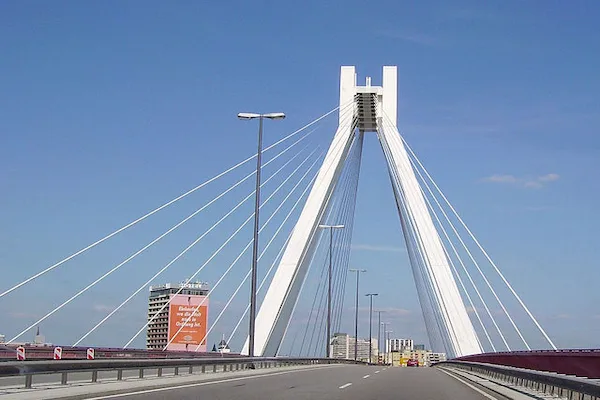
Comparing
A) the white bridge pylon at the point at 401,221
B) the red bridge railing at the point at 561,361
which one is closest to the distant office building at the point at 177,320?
the white bridge pylon at the point at 401,221

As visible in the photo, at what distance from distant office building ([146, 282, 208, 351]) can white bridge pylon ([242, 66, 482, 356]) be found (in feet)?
14.8

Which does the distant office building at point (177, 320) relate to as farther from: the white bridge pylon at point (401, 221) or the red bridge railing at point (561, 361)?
the red bridge railing at point (561, 361)

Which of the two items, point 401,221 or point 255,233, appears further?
point 401,221

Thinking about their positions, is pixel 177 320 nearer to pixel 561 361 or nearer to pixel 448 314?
pixel 448 314

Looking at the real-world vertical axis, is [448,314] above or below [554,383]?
above

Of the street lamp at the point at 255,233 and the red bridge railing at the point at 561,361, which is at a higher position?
the street lamp at the point at 255,233

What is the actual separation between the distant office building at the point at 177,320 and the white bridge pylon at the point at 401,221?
4.50m

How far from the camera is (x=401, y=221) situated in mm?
45656

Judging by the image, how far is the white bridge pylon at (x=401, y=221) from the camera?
3691cm

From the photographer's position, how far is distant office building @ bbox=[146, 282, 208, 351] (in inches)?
1661

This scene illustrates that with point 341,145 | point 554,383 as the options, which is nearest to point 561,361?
point 554,383

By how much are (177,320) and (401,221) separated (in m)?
13.2

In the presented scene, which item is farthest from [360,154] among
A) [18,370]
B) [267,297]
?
[18,370]

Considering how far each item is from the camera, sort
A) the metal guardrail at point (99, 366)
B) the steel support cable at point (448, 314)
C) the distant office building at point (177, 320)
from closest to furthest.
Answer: the metal guardrail at point (99, 366)
the steel support cable at point (448, 314)
the distant office building at point (177, 320)
